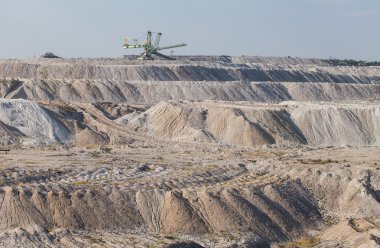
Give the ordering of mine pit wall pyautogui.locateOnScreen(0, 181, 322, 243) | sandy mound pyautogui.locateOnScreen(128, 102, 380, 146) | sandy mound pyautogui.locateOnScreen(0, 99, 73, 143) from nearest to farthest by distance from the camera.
A: mine pit wall pyautogui.locateOnScreen(0, 181, 322, 243) → sandy mound pyautogui.locateOnScreen(0, 99, 73, 143) → sandy mound pyautogui.locateOnScreen(128, 102, 380, 146)

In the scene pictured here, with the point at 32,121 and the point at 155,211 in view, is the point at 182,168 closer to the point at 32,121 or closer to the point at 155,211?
the point at 155,211

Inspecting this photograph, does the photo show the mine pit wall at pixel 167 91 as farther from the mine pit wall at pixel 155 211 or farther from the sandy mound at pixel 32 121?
the mine pit wall at pixel 155 211

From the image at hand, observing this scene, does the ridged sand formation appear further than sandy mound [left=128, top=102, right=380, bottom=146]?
No

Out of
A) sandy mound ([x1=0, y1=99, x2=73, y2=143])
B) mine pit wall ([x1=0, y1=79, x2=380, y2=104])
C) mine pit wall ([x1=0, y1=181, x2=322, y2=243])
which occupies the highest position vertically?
mine pit wall ([x1=0, y1=79, x2=380, y2=104])

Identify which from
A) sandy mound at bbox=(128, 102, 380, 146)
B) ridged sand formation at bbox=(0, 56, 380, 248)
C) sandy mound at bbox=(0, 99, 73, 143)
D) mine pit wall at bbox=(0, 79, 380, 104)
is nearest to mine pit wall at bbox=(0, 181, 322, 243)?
ridged sand formation at bbox=(0, 56, 380, 248)

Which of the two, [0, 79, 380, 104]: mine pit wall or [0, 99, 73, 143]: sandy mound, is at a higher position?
[0, 79, 380, 104]: mine pit wall

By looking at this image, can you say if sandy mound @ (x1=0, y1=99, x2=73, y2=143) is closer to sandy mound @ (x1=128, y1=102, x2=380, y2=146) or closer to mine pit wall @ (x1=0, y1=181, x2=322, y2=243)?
sandy mound @ (x1=128, y1=102, x2=380, y2=146)

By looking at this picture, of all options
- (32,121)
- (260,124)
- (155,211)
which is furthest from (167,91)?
(155,211)

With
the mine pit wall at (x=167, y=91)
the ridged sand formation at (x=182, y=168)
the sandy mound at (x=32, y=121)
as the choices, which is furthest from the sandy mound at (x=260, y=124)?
the mine pit wall at (x=167, y=91)
